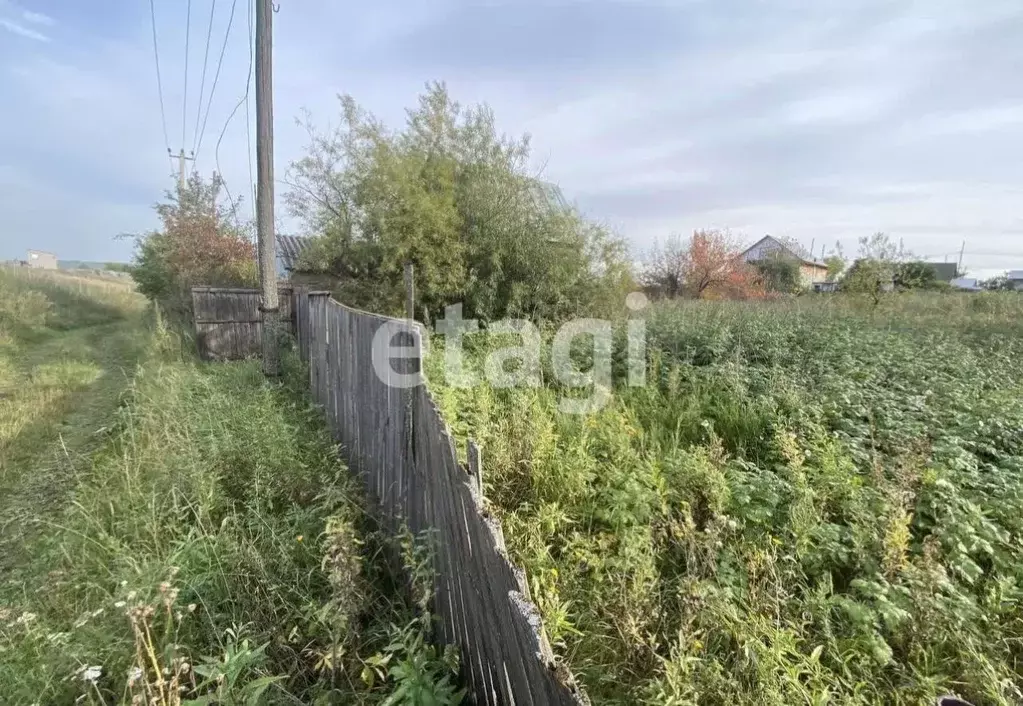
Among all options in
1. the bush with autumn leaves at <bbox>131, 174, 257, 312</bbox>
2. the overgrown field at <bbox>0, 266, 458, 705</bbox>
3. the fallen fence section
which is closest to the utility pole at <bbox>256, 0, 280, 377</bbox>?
the overgrown field at <bbox>0, 266, 458, 705</bbox>

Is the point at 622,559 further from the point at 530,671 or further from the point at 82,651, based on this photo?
the point at 82,651

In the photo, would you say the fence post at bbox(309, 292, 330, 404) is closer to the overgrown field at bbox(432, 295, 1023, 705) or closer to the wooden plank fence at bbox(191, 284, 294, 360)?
the overgrown field at bbox(432, 295, 1023, 705)

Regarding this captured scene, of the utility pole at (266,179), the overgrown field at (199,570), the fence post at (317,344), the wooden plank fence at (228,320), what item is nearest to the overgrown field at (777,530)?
the overgrown field at (199,570)

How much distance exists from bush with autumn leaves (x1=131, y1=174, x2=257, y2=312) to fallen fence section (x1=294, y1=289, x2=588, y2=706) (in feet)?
29.6

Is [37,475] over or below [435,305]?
below

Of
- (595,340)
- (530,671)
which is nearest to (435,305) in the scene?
(595,340)

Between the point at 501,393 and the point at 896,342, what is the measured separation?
509 cm

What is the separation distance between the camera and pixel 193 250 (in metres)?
10.5

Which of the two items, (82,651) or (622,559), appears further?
(622,559)

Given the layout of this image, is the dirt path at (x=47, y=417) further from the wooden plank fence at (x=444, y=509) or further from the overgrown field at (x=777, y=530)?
the overgrown field at (x=777, y=530)

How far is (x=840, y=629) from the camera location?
1.96 meters

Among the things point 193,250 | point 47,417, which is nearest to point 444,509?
point 47,417

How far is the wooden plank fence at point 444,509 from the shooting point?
113 cm

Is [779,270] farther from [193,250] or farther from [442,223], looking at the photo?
[193,250]
